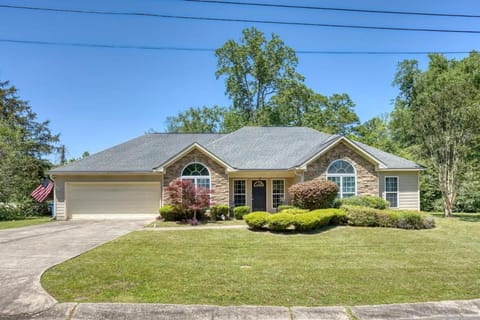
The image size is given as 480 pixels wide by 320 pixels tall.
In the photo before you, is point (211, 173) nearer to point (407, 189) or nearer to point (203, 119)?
point (407, 189)

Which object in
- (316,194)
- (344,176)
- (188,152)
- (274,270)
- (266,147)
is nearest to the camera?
(274,270)

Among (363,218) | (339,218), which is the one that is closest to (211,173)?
(339,218)

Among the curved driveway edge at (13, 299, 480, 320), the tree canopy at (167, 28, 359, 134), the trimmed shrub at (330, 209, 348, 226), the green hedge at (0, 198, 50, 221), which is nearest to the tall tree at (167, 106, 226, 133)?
the tree canopy at (167, 28, 359, 134)

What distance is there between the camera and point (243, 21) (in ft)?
34.3

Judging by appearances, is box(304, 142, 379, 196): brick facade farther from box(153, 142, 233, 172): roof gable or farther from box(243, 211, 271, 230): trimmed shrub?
box(243, 211, 271, 230): trimmed shrub

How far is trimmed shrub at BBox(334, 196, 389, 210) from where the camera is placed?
15.2 metres

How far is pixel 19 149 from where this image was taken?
2208 cm

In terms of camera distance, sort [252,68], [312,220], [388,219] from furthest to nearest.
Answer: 1. [252,68]
2. [388,219]
3. [312,220]

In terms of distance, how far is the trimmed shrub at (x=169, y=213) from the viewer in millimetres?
15695

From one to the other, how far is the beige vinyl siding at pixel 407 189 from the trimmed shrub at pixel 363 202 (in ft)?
7.95

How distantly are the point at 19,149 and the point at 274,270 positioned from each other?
2279cm

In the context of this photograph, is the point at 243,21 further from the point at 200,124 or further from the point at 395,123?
the point at 200,124

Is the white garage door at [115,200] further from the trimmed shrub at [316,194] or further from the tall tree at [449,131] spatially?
the tall tree at [449,131]

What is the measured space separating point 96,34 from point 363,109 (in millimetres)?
30438
